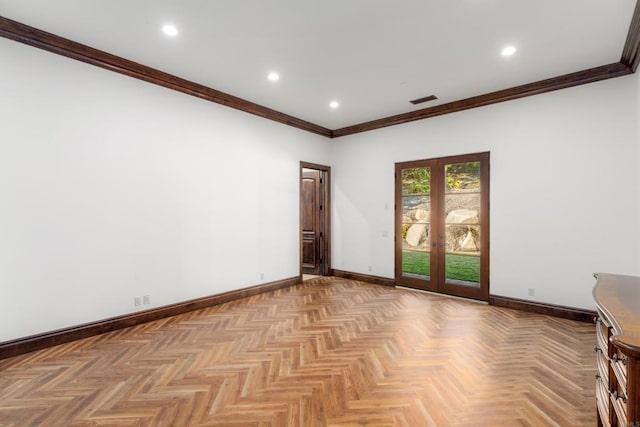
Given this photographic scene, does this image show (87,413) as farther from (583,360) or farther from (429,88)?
(429,88)

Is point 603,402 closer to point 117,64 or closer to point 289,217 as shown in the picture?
point 289,217

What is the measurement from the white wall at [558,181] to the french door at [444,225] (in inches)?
6.7

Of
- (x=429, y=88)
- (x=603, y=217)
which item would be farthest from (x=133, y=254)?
(x=603, y=217)

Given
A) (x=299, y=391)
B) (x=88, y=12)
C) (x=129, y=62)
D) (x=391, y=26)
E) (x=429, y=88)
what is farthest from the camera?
(x=429, y=88)

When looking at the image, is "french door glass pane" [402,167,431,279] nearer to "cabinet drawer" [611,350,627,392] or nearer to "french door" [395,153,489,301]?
"french door" [395,153,489,301]

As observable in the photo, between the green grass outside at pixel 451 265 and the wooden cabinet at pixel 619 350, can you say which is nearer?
the wooden cabinet at pixel 619 350

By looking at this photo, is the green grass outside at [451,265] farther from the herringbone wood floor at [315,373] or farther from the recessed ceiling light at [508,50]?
the recessed ceiling light at [508,50]

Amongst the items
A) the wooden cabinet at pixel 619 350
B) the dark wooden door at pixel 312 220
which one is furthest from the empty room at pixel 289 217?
the dark wooden door at pixel 312 220

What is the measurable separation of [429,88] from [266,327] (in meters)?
4.16

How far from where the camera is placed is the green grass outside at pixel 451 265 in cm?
505

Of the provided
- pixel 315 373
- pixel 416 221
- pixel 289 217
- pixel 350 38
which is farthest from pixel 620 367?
pixel 289 217

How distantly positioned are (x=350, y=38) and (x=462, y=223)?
349 centimetres

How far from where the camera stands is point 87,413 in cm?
218

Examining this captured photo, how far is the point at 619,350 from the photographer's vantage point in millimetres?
1226
